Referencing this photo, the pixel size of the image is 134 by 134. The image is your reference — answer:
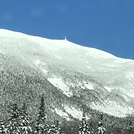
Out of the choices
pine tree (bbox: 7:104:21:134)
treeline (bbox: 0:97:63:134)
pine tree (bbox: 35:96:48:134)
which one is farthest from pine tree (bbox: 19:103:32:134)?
pine tree (bbox: 35:96:48:134)

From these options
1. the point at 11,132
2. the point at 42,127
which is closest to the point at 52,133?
the point at 42,127

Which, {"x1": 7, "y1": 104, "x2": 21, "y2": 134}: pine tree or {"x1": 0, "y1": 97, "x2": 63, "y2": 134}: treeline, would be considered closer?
{"x1": 7, "y1": 104, "x2": 21, "y2": 134}: pine tree

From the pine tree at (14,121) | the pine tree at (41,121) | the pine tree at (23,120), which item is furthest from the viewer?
the pine tree at (41,121)

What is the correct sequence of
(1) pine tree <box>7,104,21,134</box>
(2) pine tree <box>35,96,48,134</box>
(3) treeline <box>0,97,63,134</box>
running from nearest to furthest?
(1) pine tree <box>7,104,21,134</box>, (3) treeline <box>0,97,63,134</box>, (2) pine tree <box>35,96,48,134</box>

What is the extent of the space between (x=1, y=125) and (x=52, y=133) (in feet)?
→ 31.5

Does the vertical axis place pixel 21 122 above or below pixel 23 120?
below

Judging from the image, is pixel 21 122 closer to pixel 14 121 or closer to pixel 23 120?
pixel 23 120

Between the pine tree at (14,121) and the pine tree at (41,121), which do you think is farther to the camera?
the pine tree at (41,121)

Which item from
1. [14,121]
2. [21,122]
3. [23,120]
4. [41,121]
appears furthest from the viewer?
[41,121]

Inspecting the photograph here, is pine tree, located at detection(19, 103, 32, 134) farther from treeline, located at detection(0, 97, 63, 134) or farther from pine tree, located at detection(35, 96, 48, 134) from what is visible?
pine tree, located at detection(35, 96, 48, 134)

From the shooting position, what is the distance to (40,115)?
254ft

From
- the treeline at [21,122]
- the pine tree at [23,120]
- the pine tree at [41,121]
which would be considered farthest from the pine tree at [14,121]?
the pine tree at [41,121]

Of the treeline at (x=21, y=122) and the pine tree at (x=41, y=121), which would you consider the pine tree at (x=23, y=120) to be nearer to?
the treeline at (x=21, y=122)

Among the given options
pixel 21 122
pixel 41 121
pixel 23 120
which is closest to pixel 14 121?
pixel 21 122
